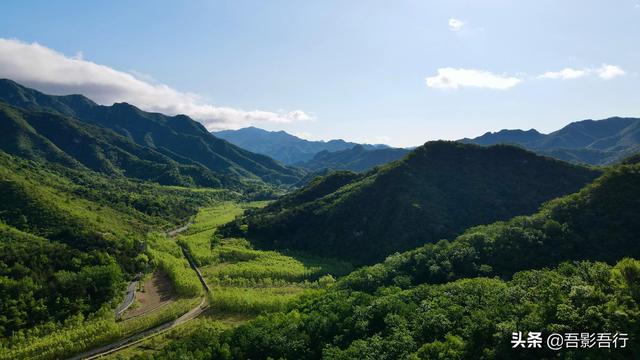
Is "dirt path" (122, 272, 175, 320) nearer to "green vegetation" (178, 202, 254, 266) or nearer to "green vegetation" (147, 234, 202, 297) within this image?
"green vegetation" (147, 234, 202, 297)

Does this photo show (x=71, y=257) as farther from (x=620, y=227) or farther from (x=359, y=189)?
(x=620, y=227)

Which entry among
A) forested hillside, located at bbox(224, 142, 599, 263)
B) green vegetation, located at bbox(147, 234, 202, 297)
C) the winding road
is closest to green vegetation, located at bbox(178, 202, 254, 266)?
green vegetation, located at bbox(147, 234, 202, 297)

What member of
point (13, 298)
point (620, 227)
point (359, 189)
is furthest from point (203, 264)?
point (620, 227)

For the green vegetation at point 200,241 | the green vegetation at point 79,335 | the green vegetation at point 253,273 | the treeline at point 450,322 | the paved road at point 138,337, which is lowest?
the paved road at point 138,337

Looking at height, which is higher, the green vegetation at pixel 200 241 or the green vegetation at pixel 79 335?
the green vegetation at pixel 200 241

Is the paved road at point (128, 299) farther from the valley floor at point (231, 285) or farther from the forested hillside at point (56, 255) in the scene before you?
the forested hillside at point (56, 255)

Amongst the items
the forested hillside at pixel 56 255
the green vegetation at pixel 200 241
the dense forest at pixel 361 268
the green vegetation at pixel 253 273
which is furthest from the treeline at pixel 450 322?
the green vegetation at pixel 200 241

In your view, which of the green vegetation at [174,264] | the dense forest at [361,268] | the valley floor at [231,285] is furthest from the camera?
the green vegetation at [174,264]

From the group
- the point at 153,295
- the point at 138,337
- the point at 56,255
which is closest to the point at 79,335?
the point at 138,337
